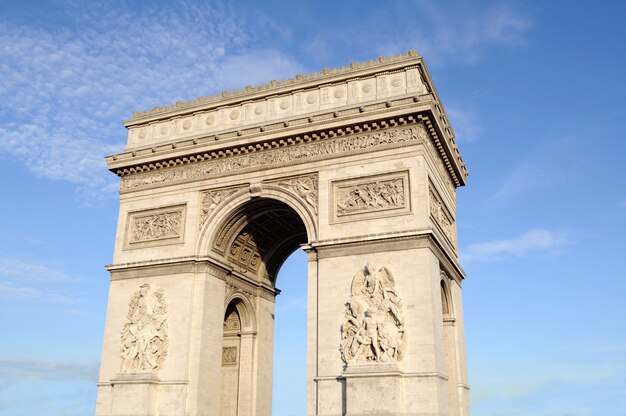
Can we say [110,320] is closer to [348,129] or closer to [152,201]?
[152,201]

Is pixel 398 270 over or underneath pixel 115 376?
over

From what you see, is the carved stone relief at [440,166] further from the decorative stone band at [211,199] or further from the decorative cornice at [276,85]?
the decorative stone band at [211,199]

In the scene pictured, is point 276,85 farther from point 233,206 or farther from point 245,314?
point 245,314

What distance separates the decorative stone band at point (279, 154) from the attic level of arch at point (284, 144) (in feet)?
0.17

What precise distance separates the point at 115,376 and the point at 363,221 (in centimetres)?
1004

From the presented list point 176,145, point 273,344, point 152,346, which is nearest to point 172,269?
point 152,346

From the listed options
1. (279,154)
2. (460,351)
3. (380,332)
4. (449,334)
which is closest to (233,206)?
(279,154)

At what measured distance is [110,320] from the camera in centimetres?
2277

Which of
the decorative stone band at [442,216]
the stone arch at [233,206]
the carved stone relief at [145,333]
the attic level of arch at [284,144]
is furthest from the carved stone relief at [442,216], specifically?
the carved stone relief at [145,333]

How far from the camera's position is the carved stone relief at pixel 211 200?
74.9ft

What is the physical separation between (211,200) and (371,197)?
623 centimetres

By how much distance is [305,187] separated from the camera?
2155 cm

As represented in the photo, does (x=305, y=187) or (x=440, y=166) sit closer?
(x=305, y=187)

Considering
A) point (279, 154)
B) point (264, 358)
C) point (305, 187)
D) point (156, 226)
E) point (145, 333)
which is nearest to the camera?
point (305, 187)
